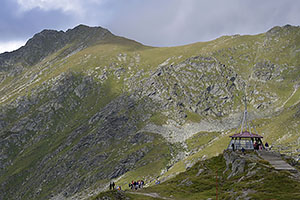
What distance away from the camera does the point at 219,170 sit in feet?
221

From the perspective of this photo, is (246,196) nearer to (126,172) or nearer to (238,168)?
(238,168)

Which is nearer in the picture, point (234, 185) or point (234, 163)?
point (234, 185)

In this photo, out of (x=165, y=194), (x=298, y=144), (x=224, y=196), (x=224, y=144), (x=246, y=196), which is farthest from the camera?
(x=224, y=144)

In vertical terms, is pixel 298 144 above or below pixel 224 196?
below

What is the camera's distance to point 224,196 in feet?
155

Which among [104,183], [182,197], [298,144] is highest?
[182,197]

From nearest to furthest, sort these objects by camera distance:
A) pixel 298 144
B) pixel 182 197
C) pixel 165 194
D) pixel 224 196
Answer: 1. pixel 224 196
2. pixel 182 197
3. pixel 165 194
4. pixel 298 144

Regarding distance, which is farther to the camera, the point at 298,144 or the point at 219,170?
the point at 298,144

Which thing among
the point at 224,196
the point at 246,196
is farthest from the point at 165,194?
the point at 246,196

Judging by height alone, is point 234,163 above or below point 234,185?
above

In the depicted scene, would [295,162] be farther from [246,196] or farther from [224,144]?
[224,144]

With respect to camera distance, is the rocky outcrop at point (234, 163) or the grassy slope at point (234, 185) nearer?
the grassy slope at point (234, 185)

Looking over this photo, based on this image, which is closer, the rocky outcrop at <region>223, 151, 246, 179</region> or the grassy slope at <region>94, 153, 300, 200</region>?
the grassy slope at <region>94, 153, 300, 200</region>

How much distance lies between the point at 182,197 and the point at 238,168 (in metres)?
12.9
